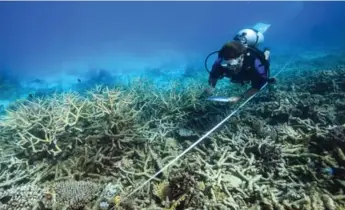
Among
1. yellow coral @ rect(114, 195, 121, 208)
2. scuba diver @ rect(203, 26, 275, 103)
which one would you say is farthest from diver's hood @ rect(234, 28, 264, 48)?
yellow coral @ rect(114, 195, 121, 208)

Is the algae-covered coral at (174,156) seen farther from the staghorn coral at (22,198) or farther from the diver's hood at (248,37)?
the diver's hood at (248,37)

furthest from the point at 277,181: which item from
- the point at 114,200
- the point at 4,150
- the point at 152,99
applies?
the point at 4,150

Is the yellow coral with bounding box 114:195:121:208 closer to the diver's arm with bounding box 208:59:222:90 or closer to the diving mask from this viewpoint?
the diving mask

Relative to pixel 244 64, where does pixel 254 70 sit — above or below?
below

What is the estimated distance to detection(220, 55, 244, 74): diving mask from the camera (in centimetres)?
448

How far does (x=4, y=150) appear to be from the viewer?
15.5 feet

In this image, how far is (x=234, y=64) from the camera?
4.49 meters

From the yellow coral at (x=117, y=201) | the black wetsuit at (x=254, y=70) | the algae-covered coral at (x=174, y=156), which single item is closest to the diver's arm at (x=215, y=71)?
the black wetsuit at (x=254, y=70)

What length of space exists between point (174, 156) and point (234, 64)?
72.3 inches

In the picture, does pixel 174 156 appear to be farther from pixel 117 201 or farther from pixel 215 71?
pixel 215 71

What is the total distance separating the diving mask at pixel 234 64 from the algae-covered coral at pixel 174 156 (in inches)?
42.0

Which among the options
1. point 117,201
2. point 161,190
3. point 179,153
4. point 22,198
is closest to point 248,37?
point 179,153

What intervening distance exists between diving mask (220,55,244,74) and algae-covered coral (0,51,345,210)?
42.0 inches

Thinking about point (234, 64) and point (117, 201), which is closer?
point (117, 201)
